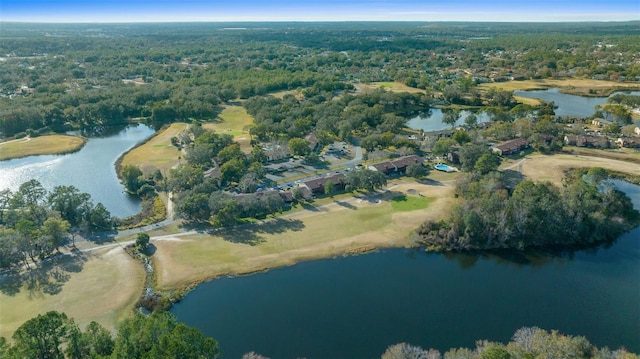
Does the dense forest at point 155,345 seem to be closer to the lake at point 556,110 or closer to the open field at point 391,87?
the lake at point 556,110

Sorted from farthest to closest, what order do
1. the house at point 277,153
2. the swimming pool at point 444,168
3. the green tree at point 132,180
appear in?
the house at point 277,153
the swimming pool at point 444,168
the green tree at point 132,180

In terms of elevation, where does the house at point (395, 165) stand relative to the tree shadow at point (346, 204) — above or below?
above

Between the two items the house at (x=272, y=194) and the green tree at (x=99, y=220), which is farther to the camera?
the house at (x=272, y=194)

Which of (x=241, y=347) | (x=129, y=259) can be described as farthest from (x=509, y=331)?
→ (x=129, y=259)

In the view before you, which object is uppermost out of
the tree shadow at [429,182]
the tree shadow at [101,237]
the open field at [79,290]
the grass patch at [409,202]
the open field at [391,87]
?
the open field at [391,87]

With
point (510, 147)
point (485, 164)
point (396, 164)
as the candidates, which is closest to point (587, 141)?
point (510, 147)

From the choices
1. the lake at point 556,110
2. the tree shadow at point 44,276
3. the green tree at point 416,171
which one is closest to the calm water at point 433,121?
the lake at point 556,110

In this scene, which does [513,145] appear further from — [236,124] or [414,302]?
[236,124]

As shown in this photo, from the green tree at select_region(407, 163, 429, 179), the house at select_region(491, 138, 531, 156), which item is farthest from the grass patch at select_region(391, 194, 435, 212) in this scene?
the house at select_region(491, 138, 531, 156)
